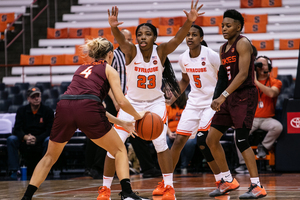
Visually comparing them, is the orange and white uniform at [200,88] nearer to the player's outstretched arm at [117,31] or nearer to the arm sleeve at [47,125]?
the player's outstretched arm at [117,31]

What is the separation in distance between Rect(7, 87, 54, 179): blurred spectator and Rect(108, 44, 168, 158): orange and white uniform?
11.8 ft

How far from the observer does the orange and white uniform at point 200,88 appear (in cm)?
505

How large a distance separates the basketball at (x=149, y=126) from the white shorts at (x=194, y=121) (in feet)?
3.10

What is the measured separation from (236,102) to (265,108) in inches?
128

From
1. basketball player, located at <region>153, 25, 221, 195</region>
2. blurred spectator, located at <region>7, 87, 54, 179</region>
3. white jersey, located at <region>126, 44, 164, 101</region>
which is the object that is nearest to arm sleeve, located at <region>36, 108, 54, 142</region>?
blurred spectator, located at <region>7, 87, 54, 179</region>

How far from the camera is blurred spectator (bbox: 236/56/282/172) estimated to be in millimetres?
7262

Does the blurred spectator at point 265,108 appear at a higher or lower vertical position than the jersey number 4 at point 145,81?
lower

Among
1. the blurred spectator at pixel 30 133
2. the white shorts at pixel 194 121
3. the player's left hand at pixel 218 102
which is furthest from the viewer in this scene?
the blurred spectator at pixel 30 133

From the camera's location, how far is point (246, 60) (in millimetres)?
4379

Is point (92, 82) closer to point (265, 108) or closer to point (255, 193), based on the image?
point (255, 193)

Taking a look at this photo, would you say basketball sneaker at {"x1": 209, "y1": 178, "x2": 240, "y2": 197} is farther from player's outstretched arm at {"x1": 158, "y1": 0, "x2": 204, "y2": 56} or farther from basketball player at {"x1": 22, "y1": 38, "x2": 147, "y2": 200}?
player's outstretched arm at {"x1": 158, "y1": 0, "x2": 204, "y2": 56}

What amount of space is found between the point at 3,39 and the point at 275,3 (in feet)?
30.9

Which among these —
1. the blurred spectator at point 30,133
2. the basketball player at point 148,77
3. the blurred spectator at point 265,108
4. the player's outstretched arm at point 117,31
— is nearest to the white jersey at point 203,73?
the basketball player at point 148,77

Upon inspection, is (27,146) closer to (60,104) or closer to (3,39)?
(60,104)
